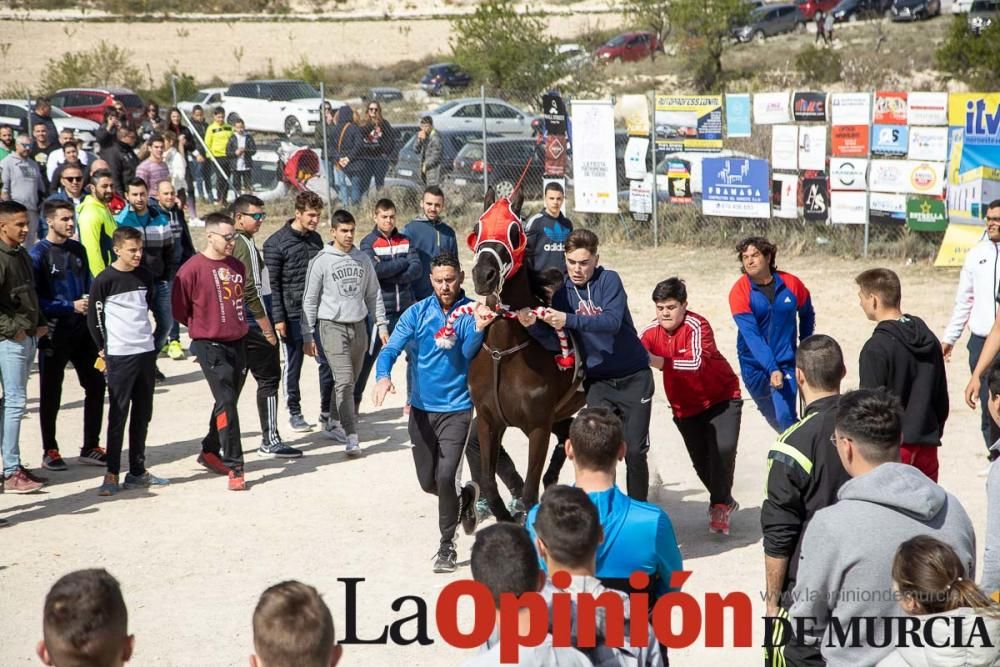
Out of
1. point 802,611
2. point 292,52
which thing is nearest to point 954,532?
point 802,611

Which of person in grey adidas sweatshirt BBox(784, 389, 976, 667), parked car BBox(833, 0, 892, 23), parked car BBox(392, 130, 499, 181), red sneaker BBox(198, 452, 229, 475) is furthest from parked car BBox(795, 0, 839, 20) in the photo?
person in grey adidas sweatshirt BBox(784, 389, 976, 667)

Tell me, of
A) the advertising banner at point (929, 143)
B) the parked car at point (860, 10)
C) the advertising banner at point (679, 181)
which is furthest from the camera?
the parked car at point (860, 10)

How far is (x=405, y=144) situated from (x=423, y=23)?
42.0 meters

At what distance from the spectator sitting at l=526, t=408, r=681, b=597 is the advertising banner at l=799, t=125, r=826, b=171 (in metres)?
12.9

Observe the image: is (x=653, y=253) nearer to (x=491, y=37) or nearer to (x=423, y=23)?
(x=491, y=37)

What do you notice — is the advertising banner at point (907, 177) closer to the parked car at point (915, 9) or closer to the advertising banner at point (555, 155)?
the advertising banner at point (555, 155)

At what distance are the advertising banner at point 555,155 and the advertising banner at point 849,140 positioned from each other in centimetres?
433

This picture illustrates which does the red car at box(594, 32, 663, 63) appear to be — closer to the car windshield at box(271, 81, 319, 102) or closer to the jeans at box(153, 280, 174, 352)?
the car windshield at box(271, 81, 319, 102)

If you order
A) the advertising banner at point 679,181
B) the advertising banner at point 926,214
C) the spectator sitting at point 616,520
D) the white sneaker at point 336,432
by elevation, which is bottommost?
the white sneaker at point 336,432

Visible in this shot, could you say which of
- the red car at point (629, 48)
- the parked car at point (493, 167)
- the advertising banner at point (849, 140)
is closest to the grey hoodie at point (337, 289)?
the advertising banner at point (849, 140)

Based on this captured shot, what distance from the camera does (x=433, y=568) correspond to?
275 inches

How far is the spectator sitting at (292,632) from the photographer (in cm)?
302

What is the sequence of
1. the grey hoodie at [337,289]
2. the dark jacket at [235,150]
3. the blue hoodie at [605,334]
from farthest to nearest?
the dark jacket at [235,150]
the grey hoodie at [337,289]
the blue hoodie at [605,334]

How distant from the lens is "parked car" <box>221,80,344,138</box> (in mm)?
27547
